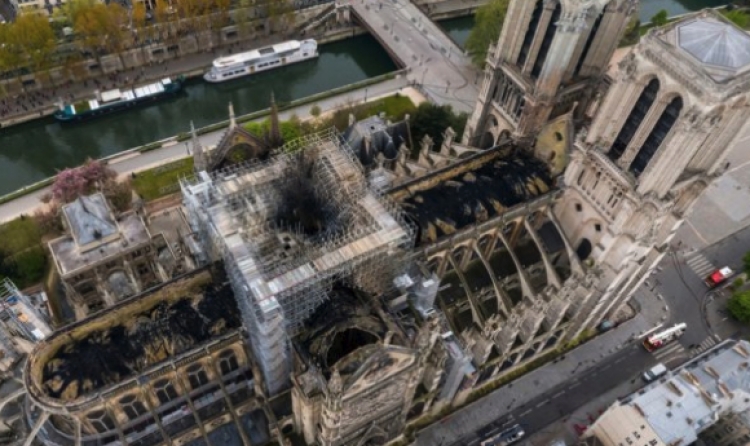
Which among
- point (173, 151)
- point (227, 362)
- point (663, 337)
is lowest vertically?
point (663, 337)

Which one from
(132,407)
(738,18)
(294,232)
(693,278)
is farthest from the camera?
(738,18)

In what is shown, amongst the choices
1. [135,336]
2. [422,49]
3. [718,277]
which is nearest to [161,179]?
[135,336]

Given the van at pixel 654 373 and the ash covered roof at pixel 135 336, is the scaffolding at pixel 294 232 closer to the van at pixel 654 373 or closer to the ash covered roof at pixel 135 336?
the ash covered roof at pixel 135 336

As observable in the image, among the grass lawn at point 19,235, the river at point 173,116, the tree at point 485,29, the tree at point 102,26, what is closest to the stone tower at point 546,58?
the tree at point 485,29

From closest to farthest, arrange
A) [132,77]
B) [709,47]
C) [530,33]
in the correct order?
[709,47] < [530,33] < [132,77]

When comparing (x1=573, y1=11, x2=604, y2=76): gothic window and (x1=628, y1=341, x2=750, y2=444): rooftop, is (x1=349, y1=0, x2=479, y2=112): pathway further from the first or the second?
(x1=628, y1=341, x2=750, y2=444): rooftop

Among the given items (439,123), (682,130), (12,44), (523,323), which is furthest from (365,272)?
(12,44)

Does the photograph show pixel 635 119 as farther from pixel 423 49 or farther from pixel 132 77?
pixel 132 77
